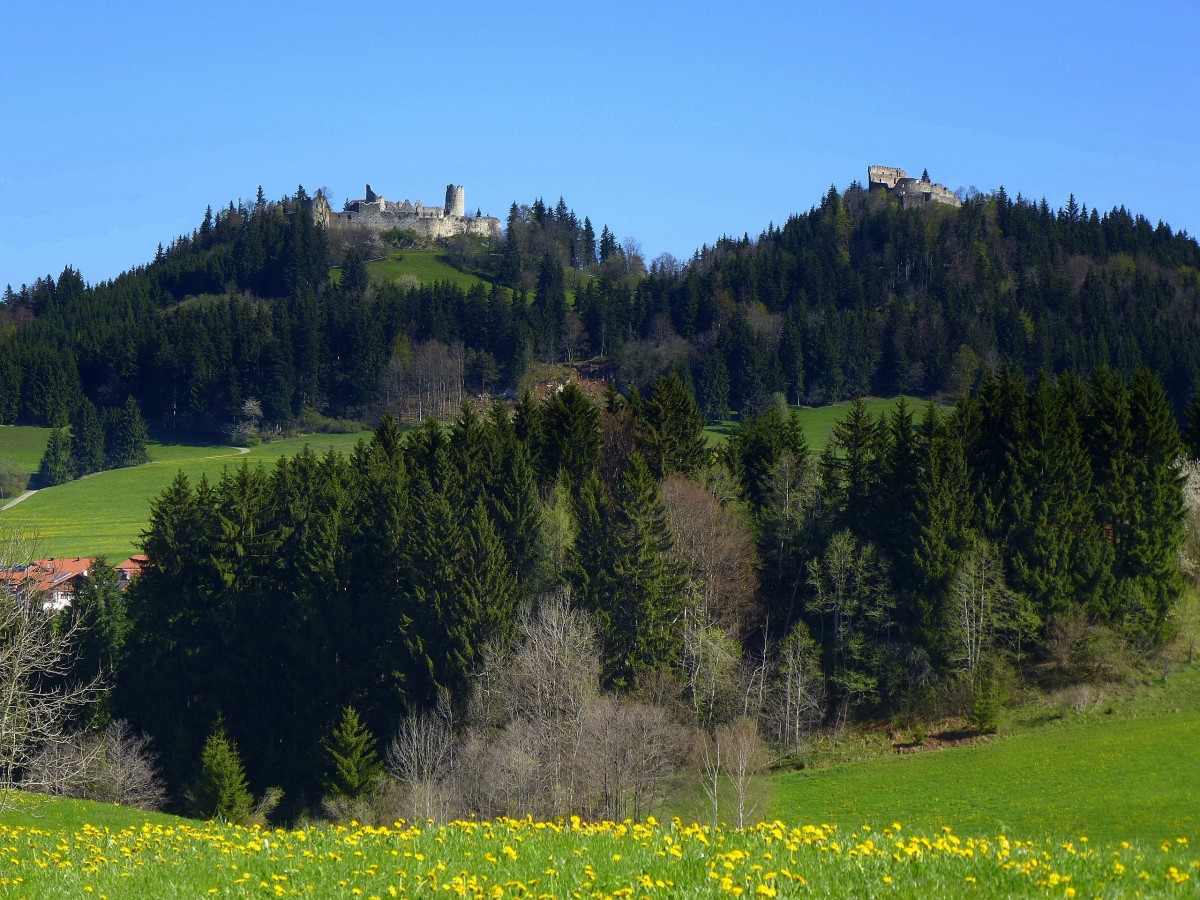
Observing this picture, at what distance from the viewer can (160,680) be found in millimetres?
55312

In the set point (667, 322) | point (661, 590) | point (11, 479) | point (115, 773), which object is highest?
point (667, 322)

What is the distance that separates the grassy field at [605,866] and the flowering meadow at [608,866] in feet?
0.06

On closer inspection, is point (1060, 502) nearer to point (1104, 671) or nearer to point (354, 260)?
point (1104, 671)

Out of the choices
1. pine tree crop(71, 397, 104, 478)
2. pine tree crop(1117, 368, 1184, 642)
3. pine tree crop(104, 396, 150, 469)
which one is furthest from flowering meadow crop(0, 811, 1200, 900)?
pine tree crop(104, 396, 150, 469)

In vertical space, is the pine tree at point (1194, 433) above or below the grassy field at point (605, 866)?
above

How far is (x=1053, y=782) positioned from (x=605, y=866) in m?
31.7

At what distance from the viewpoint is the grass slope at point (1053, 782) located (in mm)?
36469

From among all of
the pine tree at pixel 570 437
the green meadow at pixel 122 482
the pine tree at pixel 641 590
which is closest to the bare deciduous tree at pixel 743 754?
the pine tree at pixel 641 590

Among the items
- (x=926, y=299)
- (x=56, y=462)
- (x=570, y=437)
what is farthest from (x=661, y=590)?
(x=926, y=299)

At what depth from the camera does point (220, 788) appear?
47781 millimetres

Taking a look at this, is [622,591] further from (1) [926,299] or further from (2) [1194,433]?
(1) [926,299]

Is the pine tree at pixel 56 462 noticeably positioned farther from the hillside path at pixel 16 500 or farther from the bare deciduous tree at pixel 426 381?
the bare deciduous tree at pixel 426 381

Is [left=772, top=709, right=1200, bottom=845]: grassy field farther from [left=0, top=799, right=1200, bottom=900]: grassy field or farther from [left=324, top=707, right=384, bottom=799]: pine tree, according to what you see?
[left=0, top=799, right=1200, bottom=900]: grassy field

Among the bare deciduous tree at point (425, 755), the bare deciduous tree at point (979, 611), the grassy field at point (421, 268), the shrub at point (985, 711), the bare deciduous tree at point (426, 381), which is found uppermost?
the grassy field at point (421, 268)
